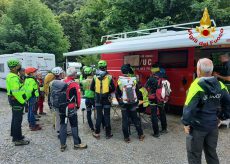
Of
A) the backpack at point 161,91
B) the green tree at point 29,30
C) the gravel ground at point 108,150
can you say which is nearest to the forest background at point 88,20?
the green tree at point 29,30

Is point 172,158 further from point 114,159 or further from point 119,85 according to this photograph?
point 119,85

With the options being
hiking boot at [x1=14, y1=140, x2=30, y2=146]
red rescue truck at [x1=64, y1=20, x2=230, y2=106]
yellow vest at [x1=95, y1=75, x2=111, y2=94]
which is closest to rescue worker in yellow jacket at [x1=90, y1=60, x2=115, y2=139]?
yellow vest at [x1=95, y1=75, x2=111, y2=94]

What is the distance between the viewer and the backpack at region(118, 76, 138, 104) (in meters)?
5.98

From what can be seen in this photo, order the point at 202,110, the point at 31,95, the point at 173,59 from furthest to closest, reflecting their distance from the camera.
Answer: the point at 173,59, the point at 31,95, the point at 202,110

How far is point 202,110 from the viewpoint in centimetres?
346

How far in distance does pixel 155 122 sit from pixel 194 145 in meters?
2.89

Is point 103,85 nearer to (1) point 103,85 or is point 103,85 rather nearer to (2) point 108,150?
(1) point 103,85

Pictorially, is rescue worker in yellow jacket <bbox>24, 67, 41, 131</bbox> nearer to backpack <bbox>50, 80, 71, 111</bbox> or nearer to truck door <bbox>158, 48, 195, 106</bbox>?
backpack <bbox>50, 80, 71, 111</bbox>

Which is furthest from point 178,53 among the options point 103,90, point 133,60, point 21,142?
point 21,142

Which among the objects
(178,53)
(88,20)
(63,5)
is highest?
(63,5)

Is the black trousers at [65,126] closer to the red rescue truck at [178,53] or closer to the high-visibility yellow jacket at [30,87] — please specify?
the high-visibility yellow jacket at [30,87]

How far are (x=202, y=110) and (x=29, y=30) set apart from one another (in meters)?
20.8

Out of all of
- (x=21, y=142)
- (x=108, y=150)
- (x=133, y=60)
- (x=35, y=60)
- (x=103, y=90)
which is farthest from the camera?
(x=35, y=60)

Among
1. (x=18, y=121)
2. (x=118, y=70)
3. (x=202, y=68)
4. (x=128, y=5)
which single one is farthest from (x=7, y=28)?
(x=202, y=68)
